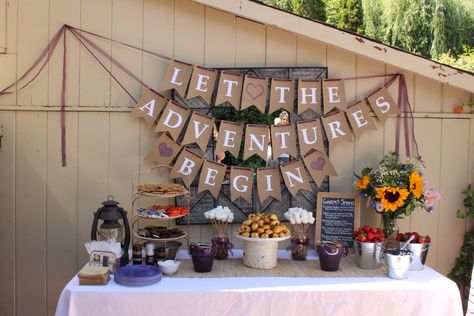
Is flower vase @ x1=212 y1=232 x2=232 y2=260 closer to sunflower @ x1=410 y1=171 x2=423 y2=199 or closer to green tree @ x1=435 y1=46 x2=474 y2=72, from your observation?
sunflower @ x1=410 y1=171 x2=423 y2=199

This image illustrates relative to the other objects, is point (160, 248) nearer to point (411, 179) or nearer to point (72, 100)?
point (72, 100)

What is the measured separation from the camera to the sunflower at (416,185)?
2770 millimetres

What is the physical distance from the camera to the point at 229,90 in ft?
9.84

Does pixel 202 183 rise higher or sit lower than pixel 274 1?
lower

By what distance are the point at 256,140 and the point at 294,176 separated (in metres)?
0.36

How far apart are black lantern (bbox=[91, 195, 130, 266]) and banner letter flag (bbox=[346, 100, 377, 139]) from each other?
163 centimetres

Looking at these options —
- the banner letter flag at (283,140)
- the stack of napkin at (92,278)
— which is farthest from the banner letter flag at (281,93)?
the stack of napkin at (92,278)

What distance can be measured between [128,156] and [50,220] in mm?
704

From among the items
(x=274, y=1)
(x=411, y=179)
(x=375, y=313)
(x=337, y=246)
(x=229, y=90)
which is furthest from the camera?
(x=274, y=1)

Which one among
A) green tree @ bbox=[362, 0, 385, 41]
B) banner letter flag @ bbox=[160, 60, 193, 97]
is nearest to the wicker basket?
banner letter flag @ bbox=[160, 60, 193, 97]

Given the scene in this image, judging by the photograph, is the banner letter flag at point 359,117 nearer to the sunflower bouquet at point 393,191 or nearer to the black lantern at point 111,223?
the sunflower bouquet at point 393,191

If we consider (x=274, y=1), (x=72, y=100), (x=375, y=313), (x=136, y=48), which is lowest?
(x=375, y=313)

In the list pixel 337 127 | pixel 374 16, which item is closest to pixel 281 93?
pixel 337 127

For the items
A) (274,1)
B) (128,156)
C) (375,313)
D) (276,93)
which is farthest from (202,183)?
(274,1)
